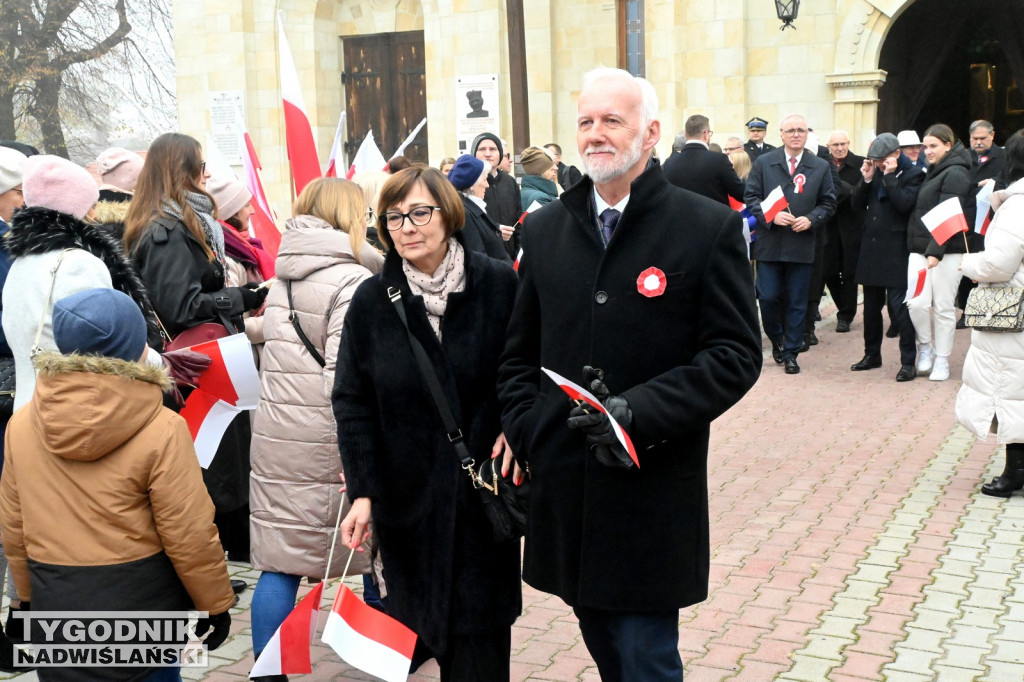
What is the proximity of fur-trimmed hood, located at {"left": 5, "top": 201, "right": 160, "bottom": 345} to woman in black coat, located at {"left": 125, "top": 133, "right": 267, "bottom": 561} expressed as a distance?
25.7 inches

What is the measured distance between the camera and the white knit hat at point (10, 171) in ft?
15.7

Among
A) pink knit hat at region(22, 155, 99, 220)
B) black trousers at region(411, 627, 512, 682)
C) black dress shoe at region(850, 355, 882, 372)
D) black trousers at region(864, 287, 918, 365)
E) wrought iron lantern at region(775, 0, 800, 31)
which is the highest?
wrought iron lantern at region(775, 0, 800, 31)

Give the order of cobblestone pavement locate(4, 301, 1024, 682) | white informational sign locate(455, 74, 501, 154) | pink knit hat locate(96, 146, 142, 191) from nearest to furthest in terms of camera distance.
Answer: cobblestone pavement locate(4, 301, 1024, 682) < pink knit hat locate(96, 146, 142, 191) < white informational sign locate(455, 74, 501, 154)

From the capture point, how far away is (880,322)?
1075 centimetres

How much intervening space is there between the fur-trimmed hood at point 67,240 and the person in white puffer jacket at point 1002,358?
477 cm

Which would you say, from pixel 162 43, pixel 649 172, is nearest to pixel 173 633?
pixel 649 172

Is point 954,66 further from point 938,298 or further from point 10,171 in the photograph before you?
point 10,171

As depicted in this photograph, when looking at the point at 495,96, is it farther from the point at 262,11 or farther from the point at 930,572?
the point at 930,572

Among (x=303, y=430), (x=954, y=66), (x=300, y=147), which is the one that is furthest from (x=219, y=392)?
(x=954, y=66)

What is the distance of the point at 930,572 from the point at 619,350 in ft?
10.6

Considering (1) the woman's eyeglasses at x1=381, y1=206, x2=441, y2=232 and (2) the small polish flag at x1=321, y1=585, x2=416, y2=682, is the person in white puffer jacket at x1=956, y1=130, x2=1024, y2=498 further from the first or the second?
(2) the small polish flag at x1=321, y1=585, x2=416, y2=682

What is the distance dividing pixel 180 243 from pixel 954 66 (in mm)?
20246

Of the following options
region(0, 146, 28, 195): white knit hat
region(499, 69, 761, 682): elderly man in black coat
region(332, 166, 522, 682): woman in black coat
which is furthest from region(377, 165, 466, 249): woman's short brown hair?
region(0, 146, 28, 195): white knit hat

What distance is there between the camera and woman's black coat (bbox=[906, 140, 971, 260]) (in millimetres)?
9914
